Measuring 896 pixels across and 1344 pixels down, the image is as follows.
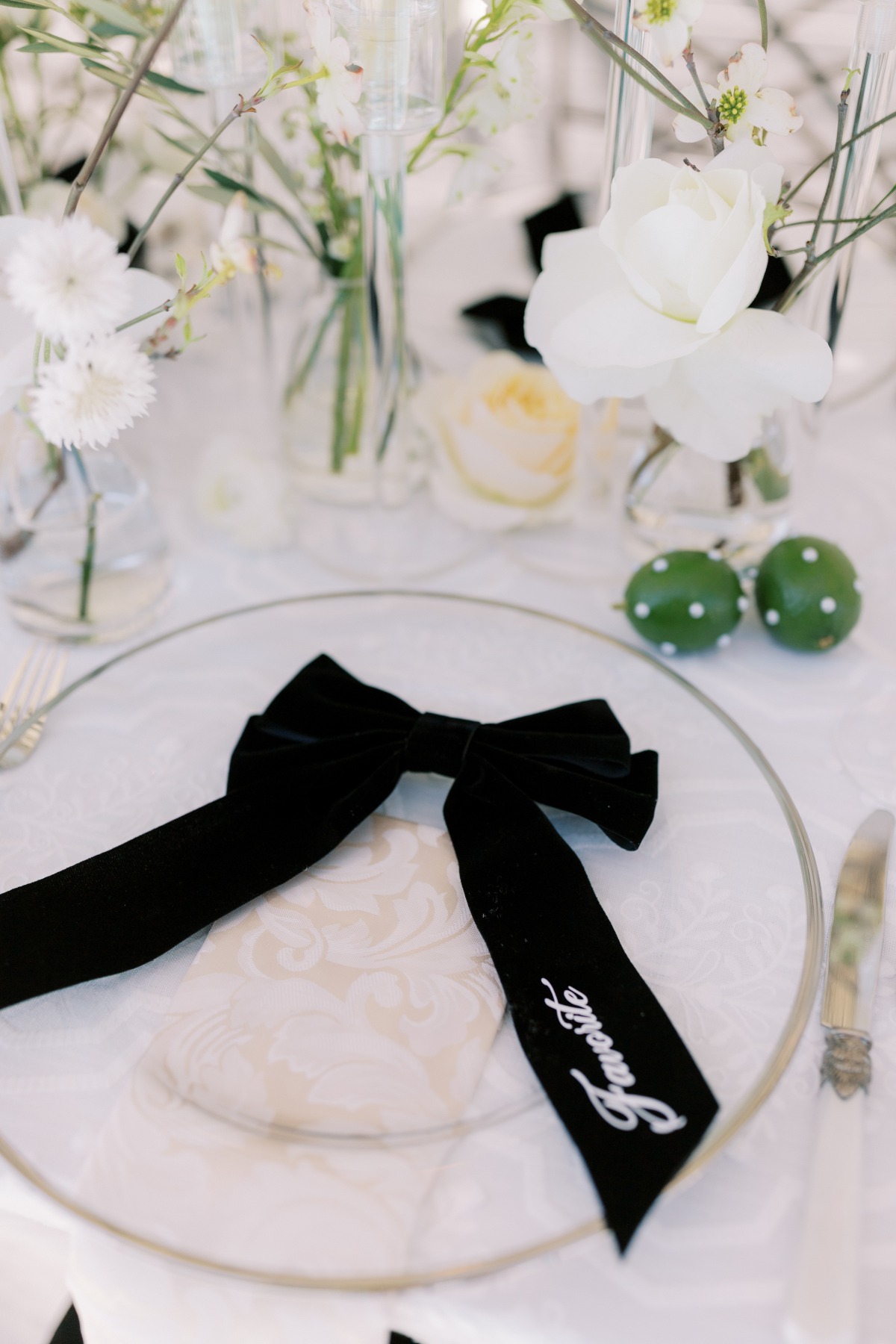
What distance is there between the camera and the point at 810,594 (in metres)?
0.69

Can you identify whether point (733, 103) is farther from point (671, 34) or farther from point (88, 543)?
point (88, 543)

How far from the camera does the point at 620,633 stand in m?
0.76

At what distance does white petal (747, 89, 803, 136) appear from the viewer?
551mm

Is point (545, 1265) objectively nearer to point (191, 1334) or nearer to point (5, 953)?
point (191, 1334)

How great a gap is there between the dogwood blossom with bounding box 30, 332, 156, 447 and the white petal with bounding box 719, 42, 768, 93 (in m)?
0.34

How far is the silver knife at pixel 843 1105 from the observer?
1.25ft

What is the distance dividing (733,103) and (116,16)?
379mm

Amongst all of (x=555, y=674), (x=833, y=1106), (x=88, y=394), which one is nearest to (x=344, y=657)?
(x=555, y=674)

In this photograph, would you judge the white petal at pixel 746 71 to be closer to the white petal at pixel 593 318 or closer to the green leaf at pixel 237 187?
the white petal at pixel 593 318

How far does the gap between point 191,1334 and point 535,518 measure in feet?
1.98

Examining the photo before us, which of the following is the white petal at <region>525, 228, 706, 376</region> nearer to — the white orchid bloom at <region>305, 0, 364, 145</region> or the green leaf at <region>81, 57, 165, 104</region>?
the white orchid bloom at <region>305, 0, 364, 145</region>

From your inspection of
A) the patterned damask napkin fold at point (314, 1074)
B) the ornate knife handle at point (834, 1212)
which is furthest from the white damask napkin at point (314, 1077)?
the ornate knife handle at point (834, 1212)

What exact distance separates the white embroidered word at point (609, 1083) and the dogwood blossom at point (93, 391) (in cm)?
36

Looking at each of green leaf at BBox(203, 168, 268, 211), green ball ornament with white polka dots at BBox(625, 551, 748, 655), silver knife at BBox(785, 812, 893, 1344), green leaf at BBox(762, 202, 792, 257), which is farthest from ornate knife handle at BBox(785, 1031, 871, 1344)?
green leaf at BBox(203, 168, 268, 211)
